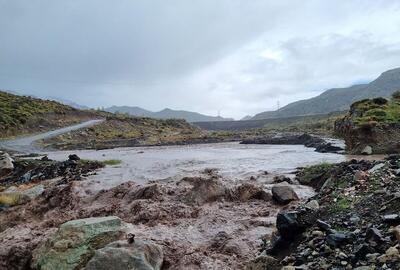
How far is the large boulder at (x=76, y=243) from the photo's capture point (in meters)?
10.7

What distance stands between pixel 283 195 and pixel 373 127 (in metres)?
20.2

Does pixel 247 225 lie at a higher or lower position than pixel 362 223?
lower

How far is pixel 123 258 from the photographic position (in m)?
9.77

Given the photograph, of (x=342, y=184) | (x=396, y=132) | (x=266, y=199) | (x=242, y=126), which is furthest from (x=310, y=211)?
(x=242, y=126)

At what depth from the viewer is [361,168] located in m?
18.8

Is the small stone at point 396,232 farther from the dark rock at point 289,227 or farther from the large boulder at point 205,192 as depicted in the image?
the large boulder at point 205,192

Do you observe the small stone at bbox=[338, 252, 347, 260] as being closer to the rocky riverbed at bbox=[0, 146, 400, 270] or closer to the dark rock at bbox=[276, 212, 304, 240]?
the rocky riverbed at bbox=[0, 146, 400, 270]

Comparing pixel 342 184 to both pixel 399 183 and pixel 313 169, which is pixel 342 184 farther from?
pixel 313 169

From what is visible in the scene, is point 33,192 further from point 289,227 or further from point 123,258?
point 289,227

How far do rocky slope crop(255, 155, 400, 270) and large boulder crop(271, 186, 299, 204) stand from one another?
8.02 feet

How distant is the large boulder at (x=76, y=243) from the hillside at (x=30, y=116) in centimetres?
6378

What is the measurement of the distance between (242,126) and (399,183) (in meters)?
153

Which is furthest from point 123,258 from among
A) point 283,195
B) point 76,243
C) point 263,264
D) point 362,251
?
point 283,195

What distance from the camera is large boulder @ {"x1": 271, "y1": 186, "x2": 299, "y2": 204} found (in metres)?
16.5
